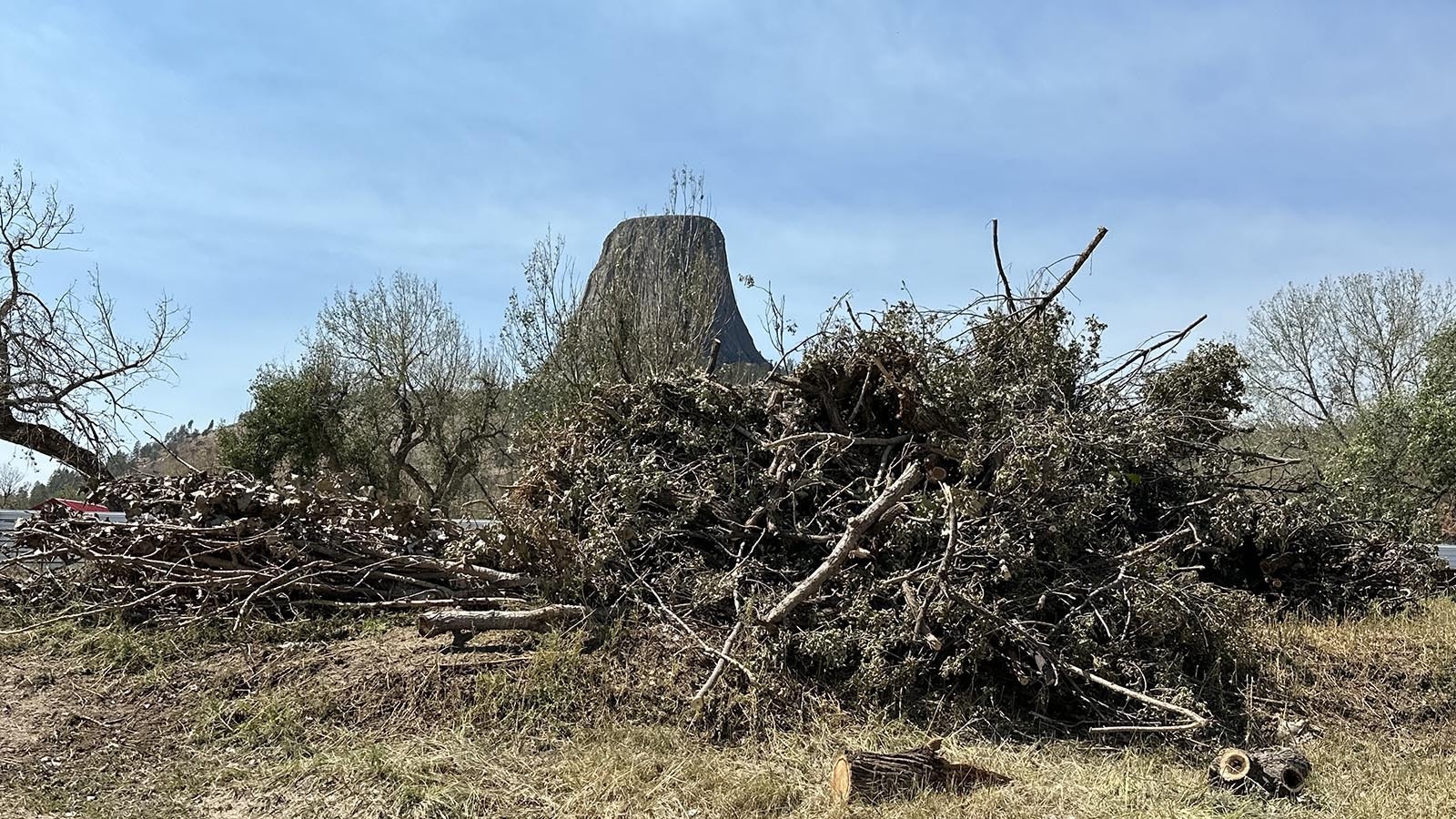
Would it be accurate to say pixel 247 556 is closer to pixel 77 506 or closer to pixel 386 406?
pixel 77 506

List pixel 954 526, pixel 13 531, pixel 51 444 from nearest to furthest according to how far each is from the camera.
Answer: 1. pixel 954 526
2. pixel 13 531
3. pixel 51 444

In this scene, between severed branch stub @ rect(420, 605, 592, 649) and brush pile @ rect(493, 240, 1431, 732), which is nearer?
brush pile @ rect(493, 240, 1431, 732)

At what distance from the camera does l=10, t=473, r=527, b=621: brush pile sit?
251 inches

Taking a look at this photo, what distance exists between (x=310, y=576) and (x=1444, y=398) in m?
17.1

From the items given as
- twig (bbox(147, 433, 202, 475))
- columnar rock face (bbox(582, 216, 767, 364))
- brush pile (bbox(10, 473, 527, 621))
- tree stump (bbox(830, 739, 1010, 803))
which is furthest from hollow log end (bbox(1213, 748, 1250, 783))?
columnar rock face (bbox(582, 216, 767, 364))

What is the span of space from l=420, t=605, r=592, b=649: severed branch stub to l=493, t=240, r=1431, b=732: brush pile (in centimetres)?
20

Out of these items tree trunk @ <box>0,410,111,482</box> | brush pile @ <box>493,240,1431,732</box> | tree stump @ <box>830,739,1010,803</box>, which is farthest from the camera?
tree trunk @ <box>0,410,111,482</box>

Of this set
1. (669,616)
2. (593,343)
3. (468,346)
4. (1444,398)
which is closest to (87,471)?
(593,343)

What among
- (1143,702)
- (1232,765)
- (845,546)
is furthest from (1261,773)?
(845,546)

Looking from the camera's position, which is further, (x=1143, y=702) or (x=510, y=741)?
(x=1143, y=702)

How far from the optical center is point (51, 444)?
1079cm

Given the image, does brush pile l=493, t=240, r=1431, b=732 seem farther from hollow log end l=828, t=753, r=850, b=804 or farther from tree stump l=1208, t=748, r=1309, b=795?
hollow log end l=828, t=753, r=850, b=804

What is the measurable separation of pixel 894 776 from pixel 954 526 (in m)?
1.68

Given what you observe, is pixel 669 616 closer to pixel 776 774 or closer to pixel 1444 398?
pixel 776 774
